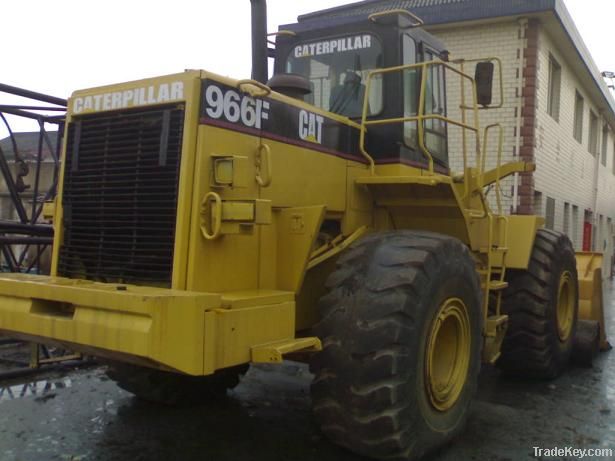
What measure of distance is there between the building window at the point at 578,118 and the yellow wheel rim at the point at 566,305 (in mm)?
11166

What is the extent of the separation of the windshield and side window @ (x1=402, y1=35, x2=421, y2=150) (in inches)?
8.0

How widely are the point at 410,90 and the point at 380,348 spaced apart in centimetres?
230

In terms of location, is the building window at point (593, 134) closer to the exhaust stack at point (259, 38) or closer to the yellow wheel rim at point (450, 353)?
the exhaust stack at point (259, 38)

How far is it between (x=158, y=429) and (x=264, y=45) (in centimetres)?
320

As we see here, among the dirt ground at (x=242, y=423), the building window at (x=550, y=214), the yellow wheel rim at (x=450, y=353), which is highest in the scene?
the building window at (x=550, y=214)

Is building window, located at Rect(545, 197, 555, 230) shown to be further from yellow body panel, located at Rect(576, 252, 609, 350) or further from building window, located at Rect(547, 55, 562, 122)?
yellow body panel, located at Rect(576, 252, 609, 350)

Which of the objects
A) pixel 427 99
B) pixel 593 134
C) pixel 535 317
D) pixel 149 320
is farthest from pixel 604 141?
pixel 149 320

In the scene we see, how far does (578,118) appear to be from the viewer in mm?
17344

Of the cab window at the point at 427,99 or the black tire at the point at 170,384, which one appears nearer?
the black tire at the point at 170,384

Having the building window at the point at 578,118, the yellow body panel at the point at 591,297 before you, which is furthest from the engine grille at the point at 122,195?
the building window at the point at 578,118

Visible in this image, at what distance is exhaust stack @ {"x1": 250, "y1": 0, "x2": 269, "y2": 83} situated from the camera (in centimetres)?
552

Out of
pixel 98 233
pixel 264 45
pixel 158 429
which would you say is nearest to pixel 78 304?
pixel 98 233

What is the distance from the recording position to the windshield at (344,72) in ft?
16.9

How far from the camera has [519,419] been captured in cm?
515
